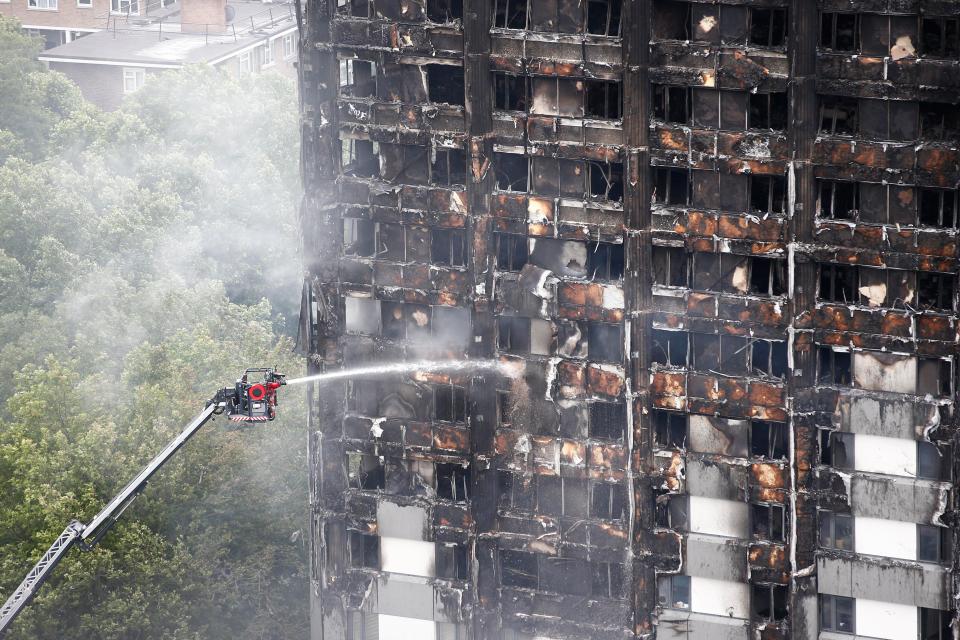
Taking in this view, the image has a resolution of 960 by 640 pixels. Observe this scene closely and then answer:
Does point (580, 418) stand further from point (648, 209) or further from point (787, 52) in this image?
point (787, 52)

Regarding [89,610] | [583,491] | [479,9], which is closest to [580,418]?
[583,491]

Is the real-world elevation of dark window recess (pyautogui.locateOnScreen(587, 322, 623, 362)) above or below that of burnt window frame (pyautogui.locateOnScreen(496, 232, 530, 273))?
below

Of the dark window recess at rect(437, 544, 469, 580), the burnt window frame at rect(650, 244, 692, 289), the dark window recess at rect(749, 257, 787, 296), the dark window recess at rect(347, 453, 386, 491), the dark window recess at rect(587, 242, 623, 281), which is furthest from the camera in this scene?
the dark window recess at rect(347, 453, 386, 491)

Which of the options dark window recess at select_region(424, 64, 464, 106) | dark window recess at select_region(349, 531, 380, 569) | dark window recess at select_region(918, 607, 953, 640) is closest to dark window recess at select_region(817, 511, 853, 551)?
dark window recess at select_region(918, 607, 953, 640)

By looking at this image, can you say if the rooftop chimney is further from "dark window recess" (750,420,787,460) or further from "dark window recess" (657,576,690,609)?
"dark window recess" (750,420,787,460)

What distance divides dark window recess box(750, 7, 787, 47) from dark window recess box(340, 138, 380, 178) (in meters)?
14.3

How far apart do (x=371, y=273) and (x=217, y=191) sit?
7873cm

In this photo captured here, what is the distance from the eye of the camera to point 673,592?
5962 centimetres

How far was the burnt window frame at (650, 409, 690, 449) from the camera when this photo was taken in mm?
57969

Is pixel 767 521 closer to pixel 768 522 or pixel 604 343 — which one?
pixel 768 522

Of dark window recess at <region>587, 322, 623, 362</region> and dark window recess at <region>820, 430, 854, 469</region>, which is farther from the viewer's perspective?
Result: dark window recess at <region>587, 322, 623, 362</region>

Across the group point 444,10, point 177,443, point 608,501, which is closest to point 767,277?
point 608,501

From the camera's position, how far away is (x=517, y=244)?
5784 centimetres

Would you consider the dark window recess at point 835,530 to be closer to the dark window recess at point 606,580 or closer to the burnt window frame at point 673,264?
the dark window recess at point 606,580
